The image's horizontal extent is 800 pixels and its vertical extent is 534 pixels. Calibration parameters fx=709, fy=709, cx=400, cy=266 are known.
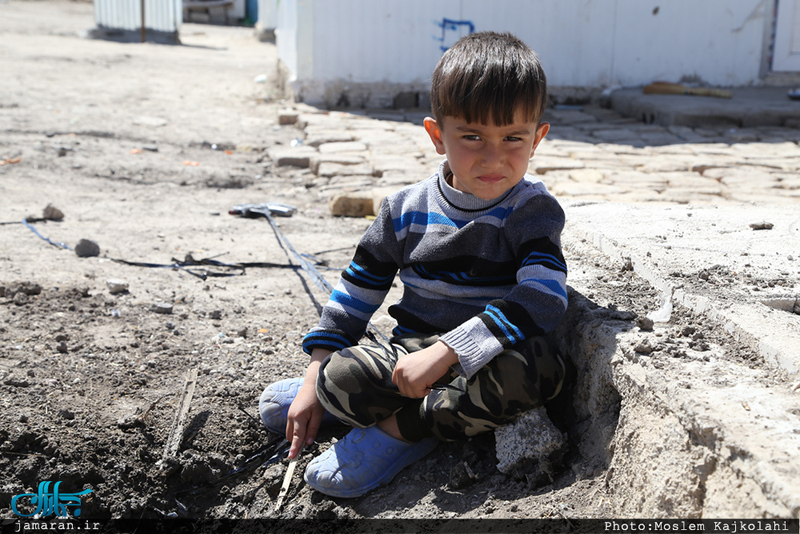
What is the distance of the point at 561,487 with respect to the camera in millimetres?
1667

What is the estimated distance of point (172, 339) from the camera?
8.32 feet

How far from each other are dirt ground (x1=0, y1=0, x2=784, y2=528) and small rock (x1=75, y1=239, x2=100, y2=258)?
51mm

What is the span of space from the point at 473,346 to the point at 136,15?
53.0ft

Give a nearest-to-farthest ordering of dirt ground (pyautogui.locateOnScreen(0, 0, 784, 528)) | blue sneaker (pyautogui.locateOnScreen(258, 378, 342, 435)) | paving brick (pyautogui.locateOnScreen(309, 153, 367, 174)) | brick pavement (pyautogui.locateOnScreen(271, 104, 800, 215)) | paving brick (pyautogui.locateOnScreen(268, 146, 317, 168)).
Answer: dirt ground (pyautogui.locateOnScreen(0, 0, 784, 528)), blue sneaker (pyautogui.locateOnScreen(258, 378, 342, 435)), brick pavement (pyautogui.locateOnScreen(271, 104, 800, 215)), paving brick (pyautogui.locateOnScreen(309, 153, 367, 174)), paving brick (pyautogui.locateOnScreen(268, 146, 317, 168))

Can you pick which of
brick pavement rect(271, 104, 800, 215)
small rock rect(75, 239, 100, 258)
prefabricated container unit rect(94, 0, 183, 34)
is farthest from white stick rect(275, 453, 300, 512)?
prefabricated container unit rect(94, 0, 183, 34)

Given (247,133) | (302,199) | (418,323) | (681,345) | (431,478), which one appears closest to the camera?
(681,345)

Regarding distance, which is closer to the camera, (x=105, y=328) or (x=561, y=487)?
(x=561, y=487)

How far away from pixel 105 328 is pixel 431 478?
139cm

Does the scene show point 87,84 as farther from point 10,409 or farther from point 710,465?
point 710,465

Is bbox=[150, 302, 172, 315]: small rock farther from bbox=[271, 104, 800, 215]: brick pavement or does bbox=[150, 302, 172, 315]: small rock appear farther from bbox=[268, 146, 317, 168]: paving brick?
bbox=[268, 146, 317, 168]: paving brick

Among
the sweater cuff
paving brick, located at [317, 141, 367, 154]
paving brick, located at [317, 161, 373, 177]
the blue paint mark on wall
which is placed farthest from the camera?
the blue paint mark on wall

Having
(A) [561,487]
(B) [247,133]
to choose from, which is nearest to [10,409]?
(A) [561,487]

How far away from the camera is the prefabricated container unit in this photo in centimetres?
1530

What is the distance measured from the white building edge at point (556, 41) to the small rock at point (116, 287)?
554cm
